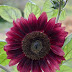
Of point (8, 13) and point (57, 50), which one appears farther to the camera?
point (8, 13)

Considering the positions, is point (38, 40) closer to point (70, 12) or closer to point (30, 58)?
point (30, 58)

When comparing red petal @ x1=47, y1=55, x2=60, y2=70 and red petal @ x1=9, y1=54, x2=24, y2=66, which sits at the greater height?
red petal @ x1=47, y1=55, x2=60, y2=70

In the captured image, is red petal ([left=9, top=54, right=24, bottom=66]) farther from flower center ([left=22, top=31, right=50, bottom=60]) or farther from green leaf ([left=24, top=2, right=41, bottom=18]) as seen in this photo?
green leaf ([left=24, top=2, right=41, bottom=18])

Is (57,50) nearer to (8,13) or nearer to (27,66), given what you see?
(27,66)

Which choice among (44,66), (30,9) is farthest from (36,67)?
(30,9)

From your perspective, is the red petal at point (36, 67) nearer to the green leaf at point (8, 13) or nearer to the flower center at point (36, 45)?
the flower center at point (36, 45)

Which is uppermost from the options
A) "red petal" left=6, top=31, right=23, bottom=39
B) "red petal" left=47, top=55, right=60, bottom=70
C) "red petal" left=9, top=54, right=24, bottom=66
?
"red petal" left=6, top=31, right=23, bottom=39

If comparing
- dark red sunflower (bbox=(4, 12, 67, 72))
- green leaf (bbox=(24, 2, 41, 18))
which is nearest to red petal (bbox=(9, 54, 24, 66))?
dark red sunflower (bbox=(4, 12, 67, 72))

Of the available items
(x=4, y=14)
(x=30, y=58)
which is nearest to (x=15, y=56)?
(x=30, y=58)

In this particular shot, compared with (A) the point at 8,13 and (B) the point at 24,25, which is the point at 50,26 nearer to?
(B) the point at 24,25

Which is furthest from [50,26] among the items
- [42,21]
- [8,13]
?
[8,13]
